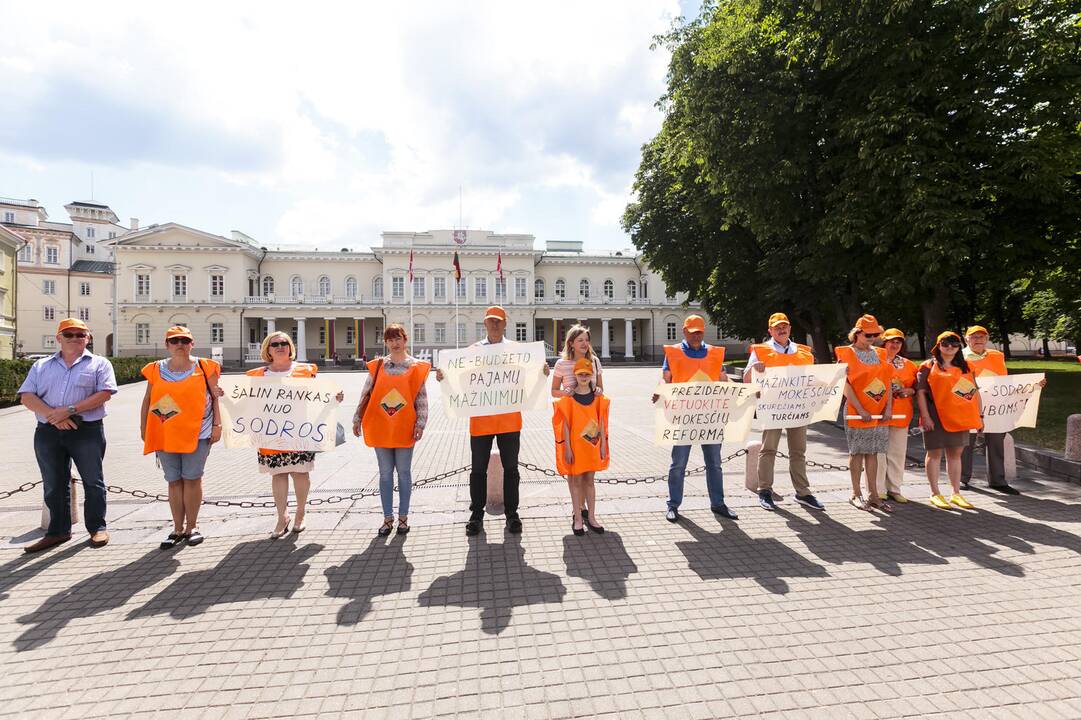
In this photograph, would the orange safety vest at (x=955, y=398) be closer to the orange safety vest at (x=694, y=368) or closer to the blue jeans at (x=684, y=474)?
the orange safety vest at (x=694, y=368)

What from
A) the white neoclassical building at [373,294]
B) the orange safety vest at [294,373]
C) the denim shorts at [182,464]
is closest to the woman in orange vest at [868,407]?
the orange safety vest at [294,373]

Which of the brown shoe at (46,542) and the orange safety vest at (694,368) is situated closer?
the brown shoe at (46,542)

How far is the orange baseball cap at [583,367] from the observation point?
185 inches

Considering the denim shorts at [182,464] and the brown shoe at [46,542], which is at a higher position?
the denim shorts at [182,464]

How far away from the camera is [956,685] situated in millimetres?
2635

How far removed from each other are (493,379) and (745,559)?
8.73 feet

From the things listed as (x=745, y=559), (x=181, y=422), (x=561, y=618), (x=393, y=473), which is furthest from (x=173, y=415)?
(x=745, y=559)

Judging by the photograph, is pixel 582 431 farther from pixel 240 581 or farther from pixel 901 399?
pixel 901 399

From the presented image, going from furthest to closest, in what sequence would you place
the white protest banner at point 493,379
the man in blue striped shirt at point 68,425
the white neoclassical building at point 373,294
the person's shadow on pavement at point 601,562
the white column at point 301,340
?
the white neoclassical building at point 373,294, the white column at point 301,340, the white protest banner at point 493,379, the man in blue striped shirt at point 68,425, the person's shadow on pavement at point 601,562

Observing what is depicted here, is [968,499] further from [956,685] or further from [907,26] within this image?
[907,26]

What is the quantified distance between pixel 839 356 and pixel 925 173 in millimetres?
6954

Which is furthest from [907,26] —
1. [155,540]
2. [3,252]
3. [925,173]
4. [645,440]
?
[3,252]

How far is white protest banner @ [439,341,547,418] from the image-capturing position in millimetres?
4996

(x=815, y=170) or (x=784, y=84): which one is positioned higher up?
(x=784, y=84)
